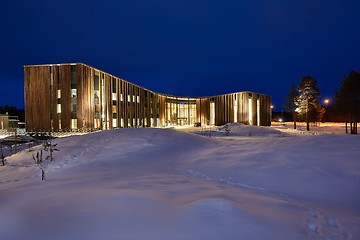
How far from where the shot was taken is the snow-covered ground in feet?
14.0

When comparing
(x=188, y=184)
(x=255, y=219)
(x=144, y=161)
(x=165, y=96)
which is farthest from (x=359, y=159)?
(x=165, y=96)

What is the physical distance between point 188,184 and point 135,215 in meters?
3.13

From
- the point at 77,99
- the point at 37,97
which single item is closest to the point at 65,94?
the point at 77,99

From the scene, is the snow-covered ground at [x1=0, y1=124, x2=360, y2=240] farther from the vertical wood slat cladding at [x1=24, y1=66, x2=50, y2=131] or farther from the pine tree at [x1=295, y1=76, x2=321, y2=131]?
the pine tree at [x1=295, y1=76, x2=321, y2=131]

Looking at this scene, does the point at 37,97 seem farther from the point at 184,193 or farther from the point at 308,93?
the point at 308,93

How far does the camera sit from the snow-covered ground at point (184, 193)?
426 cm

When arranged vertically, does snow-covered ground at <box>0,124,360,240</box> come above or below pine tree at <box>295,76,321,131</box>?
below

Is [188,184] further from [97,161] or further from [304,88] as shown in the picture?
[304,88]

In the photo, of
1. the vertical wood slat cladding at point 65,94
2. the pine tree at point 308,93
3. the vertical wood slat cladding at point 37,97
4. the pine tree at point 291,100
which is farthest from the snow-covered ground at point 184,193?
the pine tree at point 291,100

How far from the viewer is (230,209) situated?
→ 4.82m

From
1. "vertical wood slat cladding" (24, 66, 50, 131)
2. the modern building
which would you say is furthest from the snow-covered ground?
"vertical wood slat cladding" (24, 66, 50, 131)

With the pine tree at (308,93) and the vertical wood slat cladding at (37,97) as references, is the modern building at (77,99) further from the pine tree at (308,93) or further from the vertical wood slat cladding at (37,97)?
the pine tree at (308,93)

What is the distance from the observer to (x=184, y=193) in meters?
6.38

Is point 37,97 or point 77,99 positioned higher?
point 37,97
